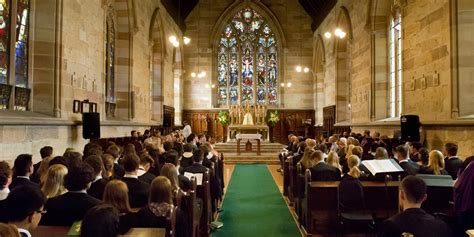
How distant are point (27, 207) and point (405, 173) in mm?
5008

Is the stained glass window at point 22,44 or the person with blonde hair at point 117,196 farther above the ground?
the stained glass window at point 22,44

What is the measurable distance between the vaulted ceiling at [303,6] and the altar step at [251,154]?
757cm

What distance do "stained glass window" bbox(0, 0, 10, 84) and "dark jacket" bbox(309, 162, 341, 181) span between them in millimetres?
6446

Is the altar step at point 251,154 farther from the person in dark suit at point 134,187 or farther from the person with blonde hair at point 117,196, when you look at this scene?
the person with blonde hair at point 117,196

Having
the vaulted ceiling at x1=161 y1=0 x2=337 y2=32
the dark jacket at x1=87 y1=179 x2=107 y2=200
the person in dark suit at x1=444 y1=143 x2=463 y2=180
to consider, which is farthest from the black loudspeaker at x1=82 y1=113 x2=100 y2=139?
the vaulted ceiling at x1=161 y1=0 x2=337 y2=32

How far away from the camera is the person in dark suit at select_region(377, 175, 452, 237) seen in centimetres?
280

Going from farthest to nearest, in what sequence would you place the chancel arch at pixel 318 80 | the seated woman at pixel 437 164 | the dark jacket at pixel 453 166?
1. the chancel arch at pixel 318 80
2. the dark jacket at pixel 453 166
3. the seated woman at pixel 437 164

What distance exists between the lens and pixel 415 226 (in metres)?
2.83

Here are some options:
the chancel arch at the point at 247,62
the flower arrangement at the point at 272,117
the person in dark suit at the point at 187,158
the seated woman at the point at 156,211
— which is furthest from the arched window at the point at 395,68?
the seated woman at the point at 156,211

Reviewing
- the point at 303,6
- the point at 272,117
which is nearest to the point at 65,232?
the point at 272,117

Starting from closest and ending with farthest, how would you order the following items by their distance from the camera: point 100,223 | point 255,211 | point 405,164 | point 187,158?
point 100,223 → point 405,164 → point 187,158 → point 255,211

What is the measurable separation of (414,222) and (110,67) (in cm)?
1276

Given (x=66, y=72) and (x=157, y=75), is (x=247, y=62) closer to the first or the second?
(x=157, y=75)

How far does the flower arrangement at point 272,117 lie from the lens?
23.0m
